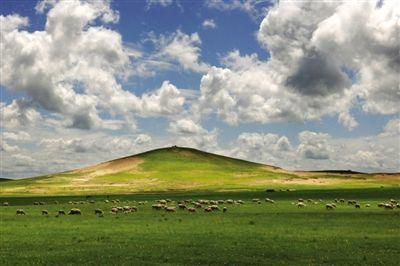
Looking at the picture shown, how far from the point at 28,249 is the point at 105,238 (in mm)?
6522

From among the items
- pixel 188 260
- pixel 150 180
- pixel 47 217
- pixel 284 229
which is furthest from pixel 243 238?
pixel 150 180

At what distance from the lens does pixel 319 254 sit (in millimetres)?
29047

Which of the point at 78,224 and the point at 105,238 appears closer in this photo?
the point at 105,238

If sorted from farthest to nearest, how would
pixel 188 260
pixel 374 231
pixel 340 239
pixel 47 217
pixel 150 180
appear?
1. pixel 150 180
2. pixel 47 217
3. pixel 374 231
4. pixel 340 239
5. pixel 188 260

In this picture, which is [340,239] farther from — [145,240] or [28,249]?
[28,249]

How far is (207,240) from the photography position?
35188 millimetres

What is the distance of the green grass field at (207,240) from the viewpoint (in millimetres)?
28047

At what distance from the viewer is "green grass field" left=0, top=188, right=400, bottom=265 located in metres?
28.0

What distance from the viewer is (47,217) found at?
5738 centimetres

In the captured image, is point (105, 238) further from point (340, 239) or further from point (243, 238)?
point (340, 239)

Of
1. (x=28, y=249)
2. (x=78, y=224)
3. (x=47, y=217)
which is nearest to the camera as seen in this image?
(x=28, y=249)

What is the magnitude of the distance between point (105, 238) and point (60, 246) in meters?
4.50

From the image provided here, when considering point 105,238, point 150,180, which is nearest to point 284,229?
point 105,238

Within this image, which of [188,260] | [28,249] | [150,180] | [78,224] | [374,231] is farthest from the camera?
[150,180]
